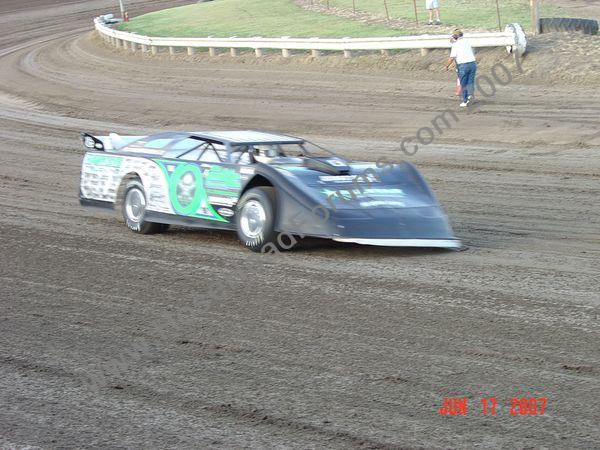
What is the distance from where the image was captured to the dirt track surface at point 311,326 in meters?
5.48

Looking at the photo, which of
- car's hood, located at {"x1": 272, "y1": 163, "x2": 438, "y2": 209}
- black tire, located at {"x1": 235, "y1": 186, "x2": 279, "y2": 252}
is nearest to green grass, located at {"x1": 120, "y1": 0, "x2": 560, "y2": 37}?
car's hood, located at {"x1": 272, "y1": 163, "x2": 438, "y2": 209}

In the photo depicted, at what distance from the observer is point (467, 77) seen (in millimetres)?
20031

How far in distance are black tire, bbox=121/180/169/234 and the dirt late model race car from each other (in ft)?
0.03

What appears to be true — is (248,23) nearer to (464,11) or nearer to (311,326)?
(464,11)

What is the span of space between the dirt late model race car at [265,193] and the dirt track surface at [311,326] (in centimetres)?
25

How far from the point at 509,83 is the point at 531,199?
9.47m

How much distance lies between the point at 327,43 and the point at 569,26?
20.1 feet

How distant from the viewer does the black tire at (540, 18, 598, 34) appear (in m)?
23.3

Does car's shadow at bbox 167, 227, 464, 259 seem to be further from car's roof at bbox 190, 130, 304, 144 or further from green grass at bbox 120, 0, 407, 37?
green grass at bbox 120, 0, 407, 37

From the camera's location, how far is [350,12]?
32.5 metres

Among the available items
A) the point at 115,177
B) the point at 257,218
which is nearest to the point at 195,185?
the point at 257,218

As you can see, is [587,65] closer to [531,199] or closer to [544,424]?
[531,199]

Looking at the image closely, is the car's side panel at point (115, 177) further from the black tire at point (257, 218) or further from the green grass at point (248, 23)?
the green grass at point (248, 23)

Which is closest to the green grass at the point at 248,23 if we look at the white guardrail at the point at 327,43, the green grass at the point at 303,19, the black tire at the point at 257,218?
the green grass at the point at 303,19
